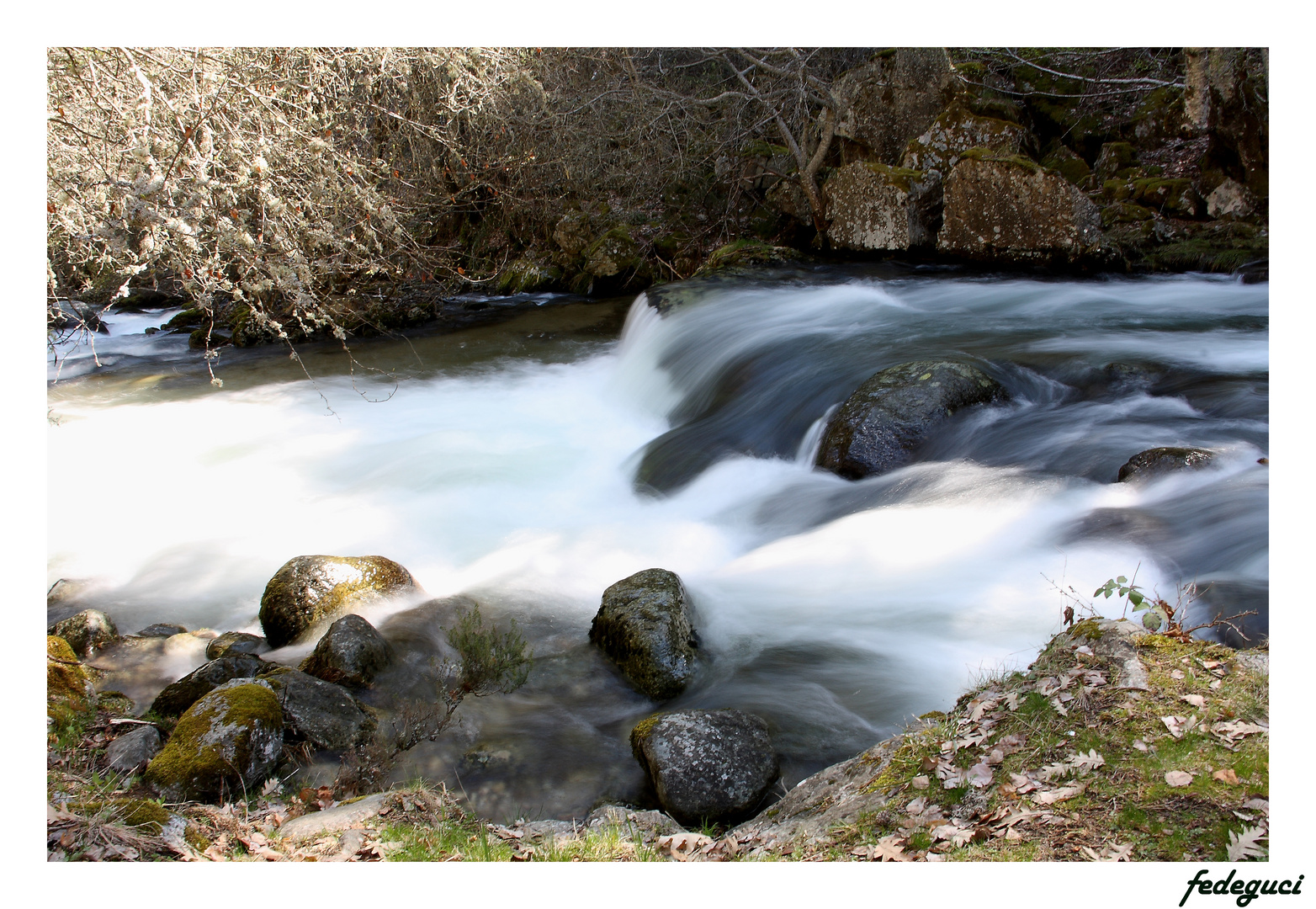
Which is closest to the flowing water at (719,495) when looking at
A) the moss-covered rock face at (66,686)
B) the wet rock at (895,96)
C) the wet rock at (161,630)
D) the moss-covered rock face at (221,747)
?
the wet rock at (161,630)

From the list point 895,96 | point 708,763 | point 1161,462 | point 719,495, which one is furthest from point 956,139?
point 708,763

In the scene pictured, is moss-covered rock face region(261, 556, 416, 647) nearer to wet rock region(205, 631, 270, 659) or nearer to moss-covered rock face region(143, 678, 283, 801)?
wet rock region(205, 631, 270, 659)

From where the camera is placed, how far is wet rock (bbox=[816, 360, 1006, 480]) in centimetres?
565

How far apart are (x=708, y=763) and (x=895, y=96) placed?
401 inches

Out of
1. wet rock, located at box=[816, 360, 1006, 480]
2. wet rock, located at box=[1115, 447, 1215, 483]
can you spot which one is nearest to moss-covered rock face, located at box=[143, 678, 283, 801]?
wet rock, located at box=[816, 360, 1006, 480]

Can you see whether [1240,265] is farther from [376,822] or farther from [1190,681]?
[376,822]

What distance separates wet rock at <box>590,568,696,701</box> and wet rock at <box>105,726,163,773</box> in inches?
80.1

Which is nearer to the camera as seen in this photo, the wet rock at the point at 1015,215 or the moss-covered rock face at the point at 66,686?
the moss-covered rock face at the point at 66,686

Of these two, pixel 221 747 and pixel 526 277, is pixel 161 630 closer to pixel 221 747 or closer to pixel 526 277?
pixel 221 747

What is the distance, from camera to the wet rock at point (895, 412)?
222 inches

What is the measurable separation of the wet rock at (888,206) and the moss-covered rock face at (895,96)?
0.83 metres

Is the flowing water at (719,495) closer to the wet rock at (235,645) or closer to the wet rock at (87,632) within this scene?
the wet rock at (235,645)

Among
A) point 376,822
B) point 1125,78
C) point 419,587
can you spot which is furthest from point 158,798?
point 1125,78

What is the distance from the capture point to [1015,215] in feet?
31.2
